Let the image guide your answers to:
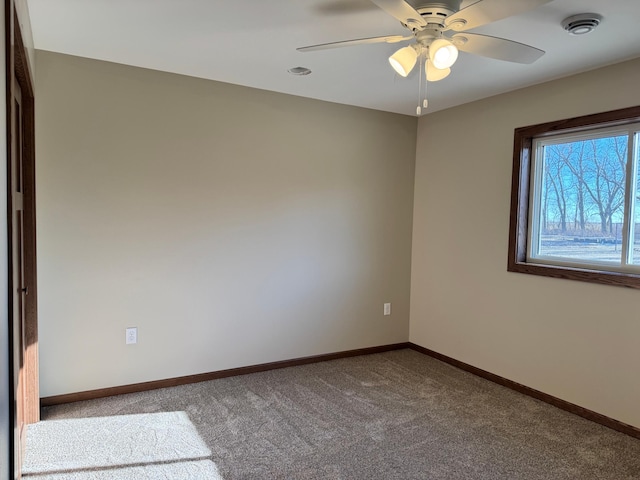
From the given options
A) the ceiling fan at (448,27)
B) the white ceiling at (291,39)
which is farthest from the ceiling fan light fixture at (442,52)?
the white ceiling at (291,39)

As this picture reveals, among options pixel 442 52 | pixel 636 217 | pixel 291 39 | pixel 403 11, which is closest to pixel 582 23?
pixel 442 52

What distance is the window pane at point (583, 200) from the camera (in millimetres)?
2945

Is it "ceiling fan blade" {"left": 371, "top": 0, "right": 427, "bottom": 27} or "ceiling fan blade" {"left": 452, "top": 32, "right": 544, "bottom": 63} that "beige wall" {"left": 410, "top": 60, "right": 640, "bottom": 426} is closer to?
"ceiling fan blade" {"left": 452, "top": 32, "right": 544, "bottom": 63}

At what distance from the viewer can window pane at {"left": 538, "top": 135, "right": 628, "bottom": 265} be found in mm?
2945

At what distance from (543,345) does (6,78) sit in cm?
345

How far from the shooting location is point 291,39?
2537mm

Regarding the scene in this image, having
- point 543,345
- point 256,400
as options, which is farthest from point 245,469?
point 543,345

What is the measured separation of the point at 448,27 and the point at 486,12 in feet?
0.72

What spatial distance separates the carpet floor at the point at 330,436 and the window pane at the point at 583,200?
1139mm

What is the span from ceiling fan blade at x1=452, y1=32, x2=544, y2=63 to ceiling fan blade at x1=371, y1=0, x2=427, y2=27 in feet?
0.74

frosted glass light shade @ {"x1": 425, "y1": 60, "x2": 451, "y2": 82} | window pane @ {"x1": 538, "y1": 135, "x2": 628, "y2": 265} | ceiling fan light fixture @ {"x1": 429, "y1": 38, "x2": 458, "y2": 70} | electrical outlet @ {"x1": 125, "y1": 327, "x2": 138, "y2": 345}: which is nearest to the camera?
ceiling fan light fixture @ {"x1": 429, "y1": 38, "x2": 458, "y2": 70}

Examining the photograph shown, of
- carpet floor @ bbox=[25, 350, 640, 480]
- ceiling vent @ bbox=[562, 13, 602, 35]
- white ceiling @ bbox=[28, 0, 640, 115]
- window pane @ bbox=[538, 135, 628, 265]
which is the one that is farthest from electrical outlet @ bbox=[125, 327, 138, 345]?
ceiling vent @ bbox=[562, 13, 602, 35]

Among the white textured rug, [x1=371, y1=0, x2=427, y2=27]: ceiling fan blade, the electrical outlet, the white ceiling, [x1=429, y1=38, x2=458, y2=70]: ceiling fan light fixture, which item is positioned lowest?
the white textured rug

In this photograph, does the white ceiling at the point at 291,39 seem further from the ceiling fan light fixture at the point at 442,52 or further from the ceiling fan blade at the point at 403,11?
the ceiling fan light fixture at the point at 442,52
